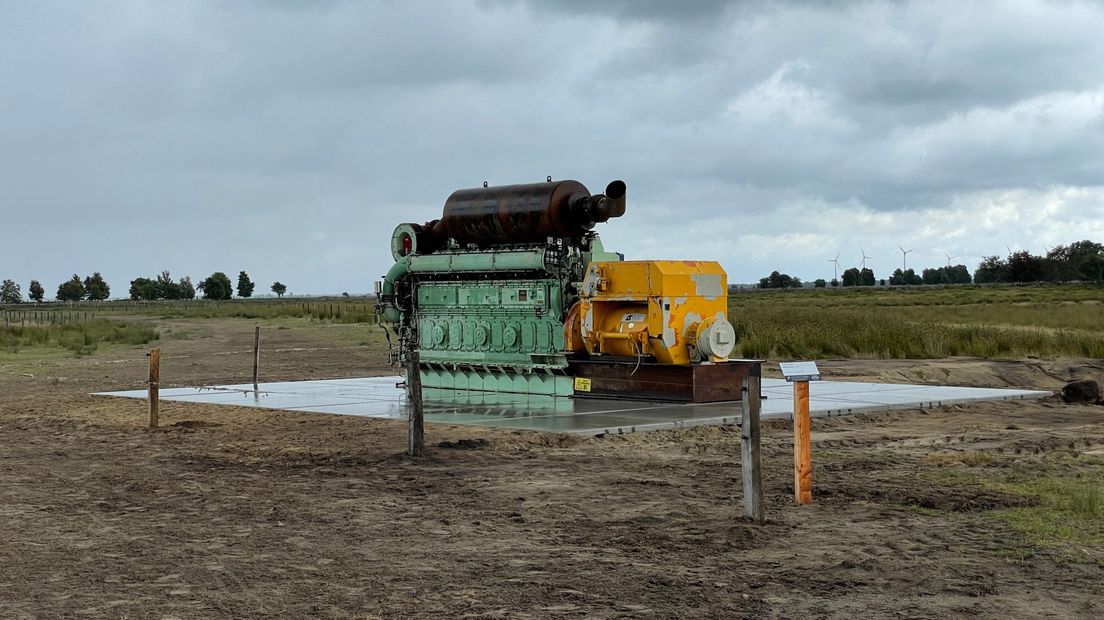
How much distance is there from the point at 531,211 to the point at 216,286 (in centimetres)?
15282

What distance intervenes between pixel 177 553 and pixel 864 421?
10090 mm

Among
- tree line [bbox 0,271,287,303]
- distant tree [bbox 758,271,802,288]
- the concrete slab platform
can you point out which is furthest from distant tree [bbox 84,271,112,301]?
the concrete slab platform

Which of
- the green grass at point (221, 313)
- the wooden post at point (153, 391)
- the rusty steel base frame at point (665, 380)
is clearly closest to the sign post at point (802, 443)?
the rusty steel base frame at point (665, 380)

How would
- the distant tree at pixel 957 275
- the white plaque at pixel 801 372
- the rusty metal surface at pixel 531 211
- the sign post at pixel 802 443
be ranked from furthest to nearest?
the distant tree at pixel 957 275 → the rusty metal surface at pixel 531 211 → the sign post at pixel 802 443 → the white plaque at pixel 801 372

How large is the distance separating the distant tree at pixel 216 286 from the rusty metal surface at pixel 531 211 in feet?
493

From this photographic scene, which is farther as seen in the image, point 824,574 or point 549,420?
point 549,420

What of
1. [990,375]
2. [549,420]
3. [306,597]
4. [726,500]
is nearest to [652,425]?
[549,420]

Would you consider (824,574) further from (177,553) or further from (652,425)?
(652,425)

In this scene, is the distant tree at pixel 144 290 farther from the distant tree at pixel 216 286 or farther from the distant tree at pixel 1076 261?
the distant tree at pixel 1076 261

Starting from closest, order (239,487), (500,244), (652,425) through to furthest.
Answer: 1. (239,487)
2. (652,425)
3. (500,244)

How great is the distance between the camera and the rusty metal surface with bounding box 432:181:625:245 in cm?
1848

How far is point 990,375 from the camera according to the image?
23047 mm

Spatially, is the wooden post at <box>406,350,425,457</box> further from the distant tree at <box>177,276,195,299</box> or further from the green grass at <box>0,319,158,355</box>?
the distant tree at <box>177,276,195,299</box>

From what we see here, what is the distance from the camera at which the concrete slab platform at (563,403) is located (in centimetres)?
1541
